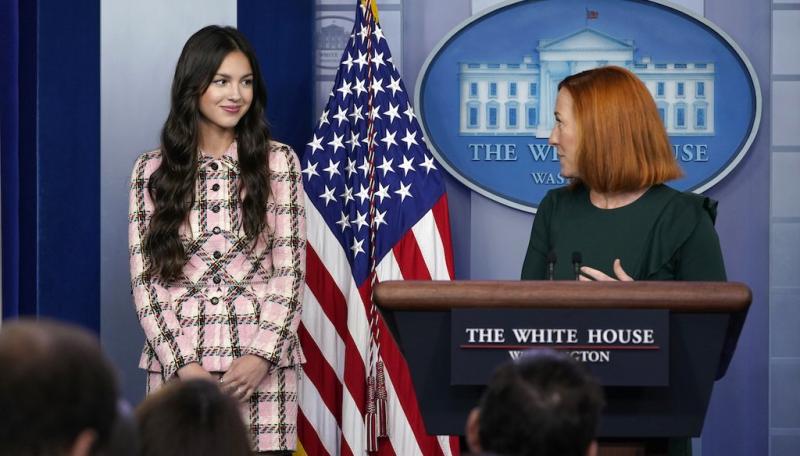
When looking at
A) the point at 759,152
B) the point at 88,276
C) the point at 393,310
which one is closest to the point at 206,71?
the point at 88,276

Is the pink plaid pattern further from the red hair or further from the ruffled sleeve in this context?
the ruffled sleeve

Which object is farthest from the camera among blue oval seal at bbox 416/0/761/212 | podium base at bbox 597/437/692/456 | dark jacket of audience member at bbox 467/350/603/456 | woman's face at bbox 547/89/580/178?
blue oval seal at bbox 416/0/761/212

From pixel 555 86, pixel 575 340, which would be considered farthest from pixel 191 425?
pixel 555 86

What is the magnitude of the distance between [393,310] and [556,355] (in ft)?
1.66

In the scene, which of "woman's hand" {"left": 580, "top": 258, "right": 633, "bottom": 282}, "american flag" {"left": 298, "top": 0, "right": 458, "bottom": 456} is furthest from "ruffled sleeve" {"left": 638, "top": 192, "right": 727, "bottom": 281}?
"american flag" {"left": 298, "top": 0, "right": 458, "bottom": 456}

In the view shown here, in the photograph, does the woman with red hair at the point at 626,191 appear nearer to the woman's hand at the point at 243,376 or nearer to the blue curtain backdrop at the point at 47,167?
the woman's hand at the point at 243,376

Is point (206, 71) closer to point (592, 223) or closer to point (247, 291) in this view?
point (247, 291)

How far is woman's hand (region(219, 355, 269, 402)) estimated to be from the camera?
3.34m

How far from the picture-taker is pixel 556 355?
177 cm

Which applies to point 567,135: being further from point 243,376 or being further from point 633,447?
point 243,376

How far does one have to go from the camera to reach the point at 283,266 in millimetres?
3453

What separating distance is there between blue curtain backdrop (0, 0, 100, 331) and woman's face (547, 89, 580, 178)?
1805 millimetres

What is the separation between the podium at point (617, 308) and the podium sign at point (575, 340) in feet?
0.05

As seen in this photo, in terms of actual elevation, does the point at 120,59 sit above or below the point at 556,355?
above
